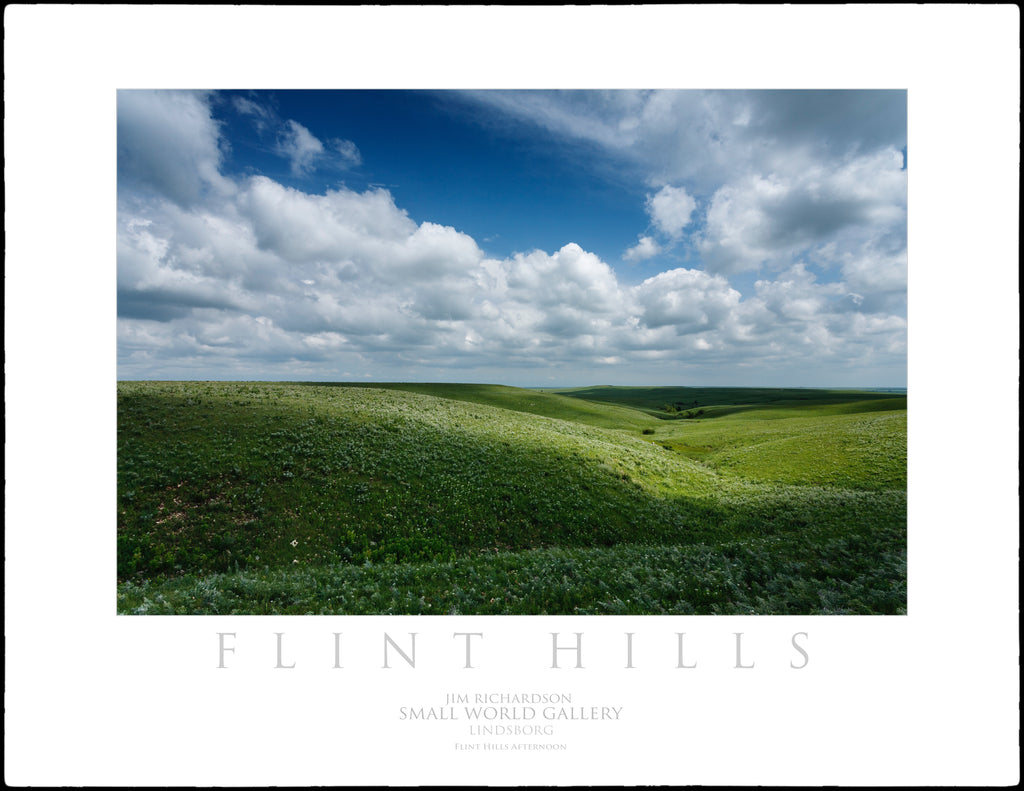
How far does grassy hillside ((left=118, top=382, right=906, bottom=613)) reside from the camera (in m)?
5.81

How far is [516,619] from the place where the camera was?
5344mm

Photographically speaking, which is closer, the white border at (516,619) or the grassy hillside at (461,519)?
the white border at (516,619)

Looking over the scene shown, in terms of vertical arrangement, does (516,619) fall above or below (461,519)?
above

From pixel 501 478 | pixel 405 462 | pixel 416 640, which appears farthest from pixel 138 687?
pixel 501 478

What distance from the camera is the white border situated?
16.1ft

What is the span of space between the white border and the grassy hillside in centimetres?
53

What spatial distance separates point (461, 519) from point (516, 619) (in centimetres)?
595

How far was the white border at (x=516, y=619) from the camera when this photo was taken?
193 inches

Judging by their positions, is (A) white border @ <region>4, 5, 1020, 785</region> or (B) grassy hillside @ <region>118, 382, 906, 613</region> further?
(B) grassy hillside @ <region>118, 382, 906, 613</region>

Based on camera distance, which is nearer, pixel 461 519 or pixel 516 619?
pixel 516 619

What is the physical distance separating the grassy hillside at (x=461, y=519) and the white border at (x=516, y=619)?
53cm

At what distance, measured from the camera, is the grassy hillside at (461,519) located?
5.81 metres

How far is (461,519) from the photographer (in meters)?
11.1

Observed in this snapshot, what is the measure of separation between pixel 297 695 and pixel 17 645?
13.9ft
